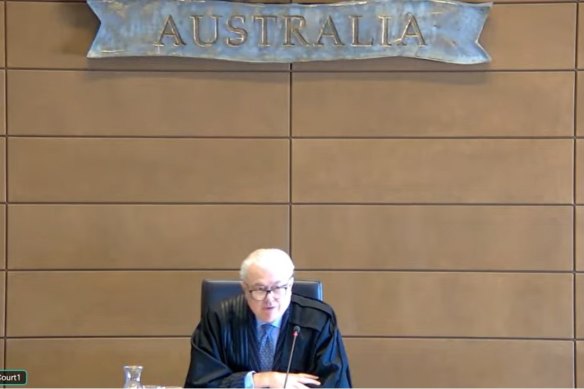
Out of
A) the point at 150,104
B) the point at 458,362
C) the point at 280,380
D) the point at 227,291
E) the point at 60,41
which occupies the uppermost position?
the point at 60,41

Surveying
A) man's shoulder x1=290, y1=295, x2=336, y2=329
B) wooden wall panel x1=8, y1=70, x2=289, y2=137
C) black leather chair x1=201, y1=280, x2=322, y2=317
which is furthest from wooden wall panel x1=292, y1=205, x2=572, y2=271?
man's shoulder x1=290, y1=295, x2=336, y2=329

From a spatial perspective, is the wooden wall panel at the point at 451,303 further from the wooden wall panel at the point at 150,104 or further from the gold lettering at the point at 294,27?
the gold lettering at the point at 294,27

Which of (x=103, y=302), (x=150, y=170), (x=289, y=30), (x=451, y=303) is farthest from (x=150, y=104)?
(x=451, y=303)

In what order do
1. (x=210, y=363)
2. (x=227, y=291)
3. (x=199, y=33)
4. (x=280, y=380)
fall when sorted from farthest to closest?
(x=199, y=33) → (x=227, y=291) → (x=210, y=363) → (x=280, y=380)

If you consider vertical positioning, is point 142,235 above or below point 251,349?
above

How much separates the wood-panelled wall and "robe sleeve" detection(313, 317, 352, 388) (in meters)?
1.57

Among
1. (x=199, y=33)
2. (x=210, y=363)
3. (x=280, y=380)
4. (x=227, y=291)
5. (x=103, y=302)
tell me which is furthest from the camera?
(x=103, y=302)

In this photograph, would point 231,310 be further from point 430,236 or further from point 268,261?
point 430,236

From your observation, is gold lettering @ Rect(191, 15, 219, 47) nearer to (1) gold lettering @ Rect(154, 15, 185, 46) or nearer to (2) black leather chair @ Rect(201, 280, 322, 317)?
(1) gold lettering @ Rect(154, 15, 185, 46)

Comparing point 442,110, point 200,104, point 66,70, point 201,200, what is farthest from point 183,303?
point 442,110

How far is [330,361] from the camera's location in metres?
3.06

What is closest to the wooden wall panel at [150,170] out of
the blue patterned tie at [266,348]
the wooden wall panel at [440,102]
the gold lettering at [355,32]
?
the wooden wall panel at [440,102]

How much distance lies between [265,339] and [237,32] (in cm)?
201

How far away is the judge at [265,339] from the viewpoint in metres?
3.04
